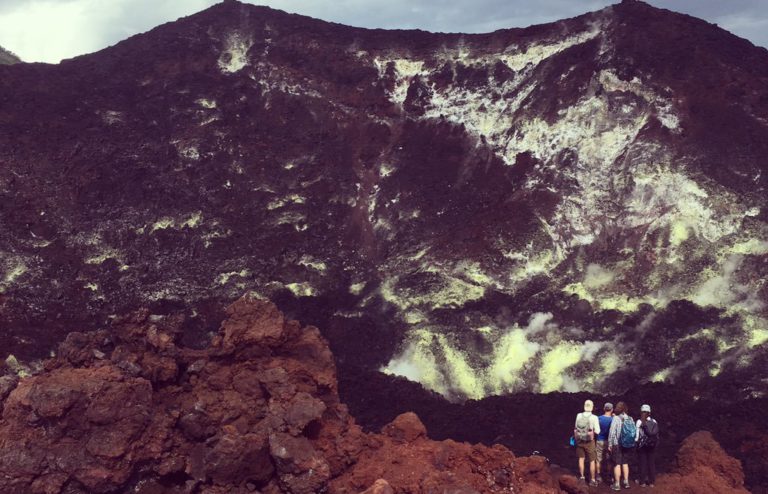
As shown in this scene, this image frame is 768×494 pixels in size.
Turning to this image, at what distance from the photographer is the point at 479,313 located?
641 inches

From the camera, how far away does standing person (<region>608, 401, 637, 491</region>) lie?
8.98 m

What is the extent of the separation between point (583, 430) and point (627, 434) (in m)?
0.70

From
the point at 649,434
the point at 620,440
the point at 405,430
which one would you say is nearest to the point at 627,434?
the point at 620,440

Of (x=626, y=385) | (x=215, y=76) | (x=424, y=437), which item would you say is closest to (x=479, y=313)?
(x=626, y=385)

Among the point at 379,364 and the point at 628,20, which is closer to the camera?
the point at 379,364

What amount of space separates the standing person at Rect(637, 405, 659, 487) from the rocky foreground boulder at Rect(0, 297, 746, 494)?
29cm

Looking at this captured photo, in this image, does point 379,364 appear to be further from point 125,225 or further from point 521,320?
point 125,225

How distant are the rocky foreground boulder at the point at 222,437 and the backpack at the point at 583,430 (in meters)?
0.72

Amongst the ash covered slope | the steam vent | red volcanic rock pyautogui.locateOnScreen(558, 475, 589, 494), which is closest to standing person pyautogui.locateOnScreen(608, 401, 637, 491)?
red volcanic rock pyautogui.locateOnScreen(558, 475, 589, 494)

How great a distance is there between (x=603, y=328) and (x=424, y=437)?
757cm

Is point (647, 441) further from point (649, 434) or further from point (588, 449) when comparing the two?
point (588, 449)

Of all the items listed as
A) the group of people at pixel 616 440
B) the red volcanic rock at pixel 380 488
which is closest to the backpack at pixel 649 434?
the group of people at pixel 616 440

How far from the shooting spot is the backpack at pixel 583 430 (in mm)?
9156

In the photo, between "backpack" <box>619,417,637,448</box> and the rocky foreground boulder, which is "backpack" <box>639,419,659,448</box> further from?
the rocky foreground boulder
